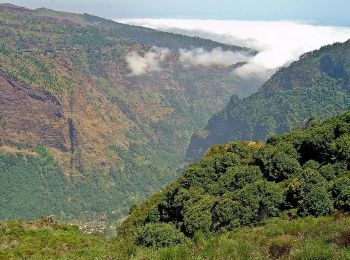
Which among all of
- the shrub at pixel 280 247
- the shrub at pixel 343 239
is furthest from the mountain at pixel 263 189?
the shrub at pixel 280 247

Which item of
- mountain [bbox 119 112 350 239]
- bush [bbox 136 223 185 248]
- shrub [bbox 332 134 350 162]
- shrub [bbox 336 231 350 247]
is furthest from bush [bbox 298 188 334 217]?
shrub [bbox 336 231 350 247]

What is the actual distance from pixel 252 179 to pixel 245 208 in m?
7.76

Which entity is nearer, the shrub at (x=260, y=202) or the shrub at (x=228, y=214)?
the shrub at (x=260, y=202)

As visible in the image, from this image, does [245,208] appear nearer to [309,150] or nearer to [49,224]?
[309,150]

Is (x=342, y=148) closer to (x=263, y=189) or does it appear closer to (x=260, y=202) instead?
(x=263, y=189)

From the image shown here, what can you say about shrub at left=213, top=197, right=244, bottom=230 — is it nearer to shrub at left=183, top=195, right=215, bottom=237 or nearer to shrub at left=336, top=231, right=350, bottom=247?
shrub at left=183, top=195, right=215, bottom=237

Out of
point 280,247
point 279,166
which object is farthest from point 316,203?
point 280,247

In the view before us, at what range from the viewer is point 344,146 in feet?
137

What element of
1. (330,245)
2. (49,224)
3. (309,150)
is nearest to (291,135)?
(309,150)

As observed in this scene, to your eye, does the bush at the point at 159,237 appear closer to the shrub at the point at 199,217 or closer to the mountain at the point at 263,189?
the mountain at the point at 263,189

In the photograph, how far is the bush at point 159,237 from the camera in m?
33.8

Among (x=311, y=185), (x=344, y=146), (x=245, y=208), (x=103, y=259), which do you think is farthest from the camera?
(x=344, y=146)

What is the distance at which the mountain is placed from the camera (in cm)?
3484

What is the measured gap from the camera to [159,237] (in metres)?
33.9
